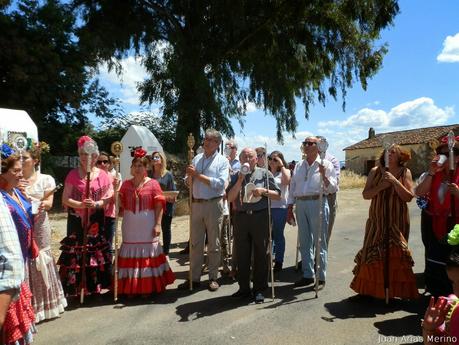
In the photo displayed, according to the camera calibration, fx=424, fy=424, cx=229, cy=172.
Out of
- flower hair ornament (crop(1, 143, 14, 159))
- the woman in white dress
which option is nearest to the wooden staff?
the woman in white dress

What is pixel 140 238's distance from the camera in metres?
5.20

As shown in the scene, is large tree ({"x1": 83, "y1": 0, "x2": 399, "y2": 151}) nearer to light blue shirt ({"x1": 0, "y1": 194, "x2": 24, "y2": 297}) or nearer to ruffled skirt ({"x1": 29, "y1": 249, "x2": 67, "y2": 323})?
ruffled skirt ({"x1": 29, "y1": 249, "x2": 67, "y2": 323})

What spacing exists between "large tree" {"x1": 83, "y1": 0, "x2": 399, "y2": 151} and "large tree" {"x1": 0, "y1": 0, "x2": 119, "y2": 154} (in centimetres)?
110

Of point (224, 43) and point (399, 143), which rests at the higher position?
point (224, 43)

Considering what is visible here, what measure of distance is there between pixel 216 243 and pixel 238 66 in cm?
1181

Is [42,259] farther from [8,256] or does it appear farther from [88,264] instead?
[8,256]

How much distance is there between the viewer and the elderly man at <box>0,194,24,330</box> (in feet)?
6.72

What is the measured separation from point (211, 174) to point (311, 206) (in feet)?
4.54

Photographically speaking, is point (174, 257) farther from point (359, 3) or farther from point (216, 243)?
point (359, 3)

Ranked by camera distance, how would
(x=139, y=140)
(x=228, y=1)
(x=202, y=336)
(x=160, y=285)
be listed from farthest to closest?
(x=228, y=1)
(x=139, y=140)
(x=160, y=285)
(x=202, y=336)

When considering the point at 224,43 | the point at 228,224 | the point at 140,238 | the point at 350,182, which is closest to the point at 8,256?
the point at 140,238

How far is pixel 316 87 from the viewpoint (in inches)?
688

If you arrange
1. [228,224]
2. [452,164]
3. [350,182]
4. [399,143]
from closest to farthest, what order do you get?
[452,164], [228,224], [350,182], [399,143]

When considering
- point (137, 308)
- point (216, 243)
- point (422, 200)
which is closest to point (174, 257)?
point (216, 243)
